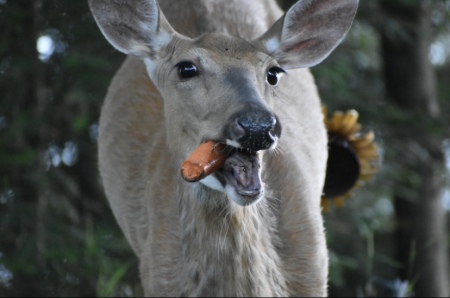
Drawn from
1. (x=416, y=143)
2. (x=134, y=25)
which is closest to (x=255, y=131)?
(x=134, y=25)

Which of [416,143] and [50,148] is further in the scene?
[416,143]

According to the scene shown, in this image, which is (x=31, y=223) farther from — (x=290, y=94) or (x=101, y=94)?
(x=290, y=94)

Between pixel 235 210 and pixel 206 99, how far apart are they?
671 millimetres

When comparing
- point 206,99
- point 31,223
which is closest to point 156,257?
point 206,99

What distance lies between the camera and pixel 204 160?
5.34 metres

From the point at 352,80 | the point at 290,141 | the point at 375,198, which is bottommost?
the point at 375,198

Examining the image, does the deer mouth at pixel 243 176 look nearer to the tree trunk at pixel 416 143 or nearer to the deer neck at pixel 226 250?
the deer neck at pixel 226 250

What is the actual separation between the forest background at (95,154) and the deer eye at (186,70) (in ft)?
6.28

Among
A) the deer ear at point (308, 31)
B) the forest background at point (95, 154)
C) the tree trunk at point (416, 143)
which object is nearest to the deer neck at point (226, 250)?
the deer ear at point (308, 31)

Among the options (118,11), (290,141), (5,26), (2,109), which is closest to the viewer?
(118,11)

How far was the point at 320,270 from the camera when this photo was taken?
636cm

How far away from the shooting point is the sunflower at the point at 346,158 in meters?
7.82

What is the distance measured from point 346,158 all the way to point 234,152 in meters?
2.69

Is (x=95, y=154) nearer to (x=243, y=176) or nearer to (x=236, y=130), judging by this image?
(x=243, y=176)
